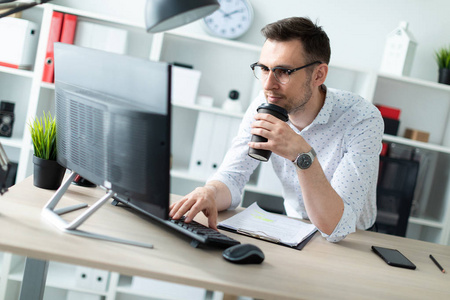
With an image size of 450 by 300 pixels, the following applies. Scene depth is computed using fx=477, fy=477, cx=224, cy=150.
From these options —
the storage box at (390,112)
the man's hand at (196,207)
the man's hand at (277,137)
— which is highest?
the storage box at (390,112)

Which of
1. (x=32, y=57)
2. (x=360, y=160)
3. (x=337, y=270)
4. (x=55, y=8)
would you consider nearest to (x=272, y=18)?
(x=55, y=8)

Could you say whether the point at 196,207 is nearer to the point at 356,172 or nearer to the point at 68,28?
the point at 356,172

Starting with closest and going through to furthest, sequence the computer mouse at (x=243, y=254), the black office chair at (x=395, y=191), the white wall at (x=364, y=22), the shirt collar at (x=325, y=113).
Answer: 1. the computer mouse at (x=243, y=254)
2. the shirt collar at (x=325, y=113)
3. the black office chair at (x=395, y=191)
4. the white wall at (x=364, y=22)

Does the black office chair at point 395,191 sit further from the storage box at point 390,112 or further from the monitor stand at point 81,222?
the monitor stand at point 81,222

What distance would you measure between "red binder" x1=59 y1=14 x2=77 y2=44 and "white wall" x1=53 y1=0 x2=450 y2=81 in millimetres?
412

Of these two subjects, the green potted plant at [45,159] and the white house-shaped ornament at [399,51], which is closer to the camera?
the green potted plant at [45,159]

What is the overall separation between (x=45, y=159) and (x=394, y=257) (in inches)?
43.0

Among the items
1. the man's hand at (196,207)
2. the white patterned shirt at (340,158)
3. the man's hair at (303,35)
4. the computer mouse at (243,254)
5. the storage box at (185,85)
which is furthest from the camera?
the storage box at (185,85)

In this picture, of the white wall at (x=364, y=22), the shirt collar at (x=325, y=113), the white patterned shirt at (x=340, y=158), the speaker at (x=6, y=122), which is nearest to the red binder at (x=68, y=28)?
the white wall at (x=364, y=22)

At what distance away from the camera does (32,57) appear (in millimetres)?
2900

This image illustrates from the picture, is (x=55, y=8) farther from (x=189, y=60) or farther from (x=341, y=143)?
(x=341, y=143)

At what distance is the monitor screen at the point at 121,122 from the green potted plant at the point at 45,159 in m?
0.25

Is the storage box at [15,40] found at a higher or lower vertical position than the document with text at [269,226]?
higher

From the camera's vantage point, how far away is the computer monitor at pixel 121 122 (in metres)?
0.99
